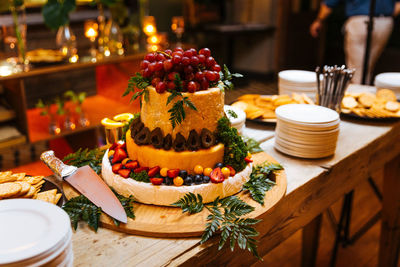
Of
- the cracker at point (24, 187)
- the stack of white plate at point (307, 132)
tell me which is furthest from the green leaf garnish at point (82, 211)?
the stack of white plate at point (307, 132)

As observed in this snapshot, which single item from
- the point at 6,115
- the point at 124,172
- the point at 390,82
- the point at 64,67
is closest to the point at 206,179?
the point at 124,172

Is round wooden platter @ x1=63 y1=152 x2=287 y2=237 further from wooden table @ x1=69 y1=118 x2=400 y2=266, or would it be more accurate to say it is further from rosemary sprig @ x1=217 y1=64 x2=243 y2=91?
rosemary sprig @ x1=217 y1=64 x2=243 y2=91

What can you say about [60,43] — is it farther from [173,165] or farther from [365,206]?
[365,206]

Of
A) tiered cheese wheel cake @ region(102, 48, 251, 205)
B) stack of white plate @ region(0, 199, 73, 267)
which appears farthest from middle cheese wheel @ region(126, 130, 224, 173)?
stack of white plate @ region(0, 199, 73, 267)

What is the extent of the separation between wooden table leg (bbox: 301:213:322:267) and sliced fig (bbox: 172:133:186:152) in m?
1.21

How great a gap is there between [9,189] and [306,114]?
1.08m

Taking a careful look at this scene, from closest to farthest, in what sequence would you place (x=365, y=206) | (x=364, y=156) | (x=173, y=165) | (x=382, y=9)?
1. (x=173, y=165)
2. (x=364, y=156)
3. (x=365, y=206)
4. (x=382, y=9)

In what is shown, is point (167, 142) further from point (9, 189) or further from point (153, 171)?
point (9, 189)

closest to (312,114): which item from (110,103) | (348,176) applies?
(348,176)

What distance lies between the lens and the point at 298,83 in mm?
2135

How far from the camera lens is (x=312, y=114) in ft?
5.04

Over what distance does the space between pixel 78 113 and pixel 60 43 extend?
0.58m

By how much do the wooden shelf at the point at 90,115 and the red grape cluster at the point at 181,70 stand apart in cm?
164

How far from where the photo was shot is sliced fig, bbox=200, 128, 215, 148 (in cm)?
114
